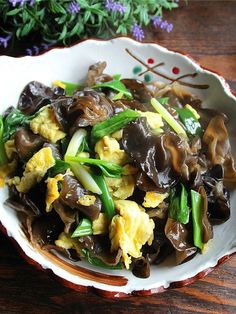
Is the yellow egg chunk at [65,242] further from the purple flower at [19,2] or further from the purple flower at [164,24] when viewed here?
the purple flower at [164,24]

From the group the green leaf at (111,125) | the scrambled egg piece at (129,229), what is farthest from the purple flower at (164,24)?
the scrambled egg piece at (129,229)

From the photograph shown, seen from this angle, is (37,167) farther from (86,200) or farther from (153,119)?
(153,119)

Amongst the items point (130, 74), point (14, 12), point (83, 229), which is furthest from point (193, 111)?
point (14, 12)

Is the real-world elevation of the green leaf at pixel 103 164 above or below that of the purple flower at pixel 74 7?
below

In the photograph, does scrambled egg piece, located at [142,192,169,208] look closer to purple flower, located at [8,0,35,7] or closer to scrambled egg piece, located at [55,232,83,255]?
scrambled egg piece, located at [55,232,83,255]

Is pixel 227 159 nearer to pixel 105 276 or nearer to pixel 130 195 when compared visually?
pixel 130 195

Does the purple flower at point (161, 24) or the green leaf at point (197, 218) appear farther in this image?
the purple flower at point (161, 24)

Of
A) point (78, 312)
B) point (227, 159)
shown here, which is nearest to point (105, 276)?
point (78, 312)
